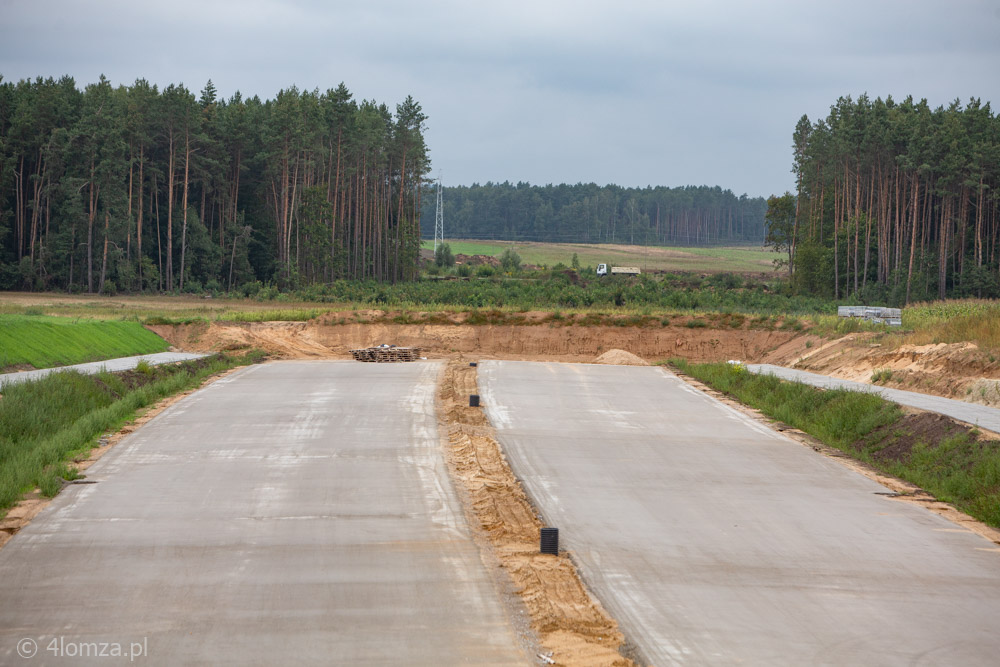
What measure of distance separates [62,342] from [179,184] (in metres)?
43.9

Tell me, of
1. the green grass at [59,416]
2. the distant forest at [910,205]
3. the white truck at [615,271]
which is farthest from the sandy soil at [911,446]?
the white truck at [615,271]

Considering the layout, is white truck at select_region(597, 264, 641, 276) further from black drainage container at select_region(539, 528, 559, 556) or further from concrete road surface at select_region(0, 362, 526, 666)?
black drainage container at select_region(539, 528, 559, 556)

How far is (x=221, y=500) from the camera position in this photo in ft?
36.4

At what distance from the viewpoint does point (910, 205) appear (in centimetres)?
Answer: 6969

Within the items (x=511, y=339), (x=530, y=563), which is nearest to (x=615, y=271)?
(x=511, y=339)

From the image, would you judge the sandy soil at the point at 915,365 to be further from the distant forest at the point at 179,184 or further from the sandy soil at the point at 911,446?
the distant forest at the point at 179,184

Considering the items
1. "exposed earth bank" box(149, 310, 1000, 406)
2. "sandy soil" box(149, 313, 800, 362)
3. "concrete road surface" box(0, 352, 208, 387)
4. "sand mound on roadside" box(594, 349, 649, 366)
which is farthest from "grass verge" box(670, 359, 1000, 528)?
"sandy soil" box(149, 313, 800, 362)

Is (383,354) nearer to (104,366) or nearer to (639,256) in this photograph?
(104,366)

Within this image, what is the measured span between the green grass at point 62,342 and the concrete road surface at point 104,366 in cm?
54

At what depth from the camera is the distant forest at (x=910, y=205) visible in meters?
62.5

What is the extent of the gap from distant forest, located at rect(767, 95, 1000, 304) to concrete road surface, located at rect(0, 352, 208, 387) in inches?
1991

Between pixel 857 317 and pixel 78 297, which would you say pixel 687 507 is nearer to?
pixel 857 317

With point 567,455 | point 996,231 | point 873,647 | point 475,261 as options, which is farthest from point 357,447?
point 475,261

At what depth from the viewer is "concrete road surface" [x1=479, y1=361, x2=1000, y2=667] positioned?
711 cm
